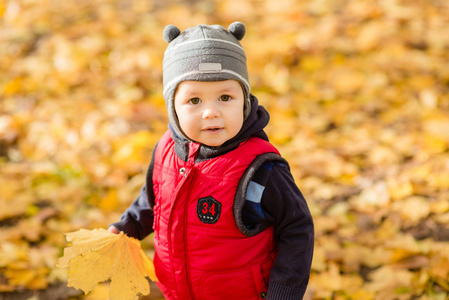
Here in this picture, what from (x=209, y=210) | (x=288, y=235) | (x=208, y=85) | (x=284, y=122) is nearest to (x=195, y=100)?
(x=208, y=85)

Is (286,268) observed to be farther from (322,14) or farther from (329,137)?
(322,14)

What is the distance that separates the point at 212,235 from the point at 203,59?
2.08ft

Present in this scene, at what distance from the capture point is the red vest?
5.43ft

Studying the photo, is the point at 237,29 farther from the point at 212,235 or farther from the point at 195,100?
the point at 212,235

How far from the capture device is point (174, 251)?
5.64ft

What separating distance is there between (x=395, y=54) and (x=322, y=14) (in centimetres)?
127

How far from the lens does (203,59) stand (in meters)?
1.58

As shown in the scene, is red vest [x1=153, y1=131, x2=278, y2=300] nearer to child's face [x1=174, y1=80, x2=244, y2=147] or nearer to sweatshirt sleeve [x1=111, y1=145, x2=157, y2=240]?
child's face [x1=174, y1=80, x2=244, y2=147]

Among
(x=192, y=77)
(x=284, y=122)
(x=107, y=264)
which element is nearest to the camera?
(x=192, y=77)

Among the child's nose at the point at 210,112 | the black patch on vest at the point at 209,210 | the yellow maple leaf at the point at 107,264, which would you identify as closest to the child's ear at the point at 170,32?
the child's nose at the point at 210,112

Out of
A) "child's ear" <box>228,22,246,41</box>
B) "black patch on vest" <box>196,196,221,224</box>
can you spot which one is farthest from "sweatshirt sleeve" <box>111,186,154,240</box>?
"child's ear" <box>228,22,246,41</box>

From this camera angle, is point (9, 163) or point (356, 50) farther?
point (356, 50)

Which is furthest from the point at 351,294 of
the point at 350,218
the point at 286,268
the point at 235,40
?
the point at 235,40

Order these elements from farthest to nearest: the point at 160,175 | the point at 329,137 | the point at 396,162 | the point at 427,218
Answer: the point at 329,137 → the point at 396,162 → the point at 427,218 → the point at 160,175
